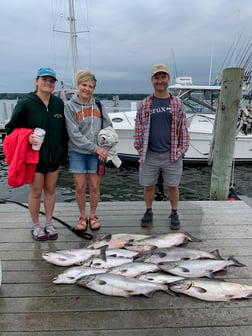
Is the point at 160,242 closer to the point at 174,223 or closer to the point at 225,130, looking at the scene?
the point at 174,223

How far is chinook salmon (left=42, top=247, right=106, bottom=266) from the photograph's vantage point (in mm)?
2562

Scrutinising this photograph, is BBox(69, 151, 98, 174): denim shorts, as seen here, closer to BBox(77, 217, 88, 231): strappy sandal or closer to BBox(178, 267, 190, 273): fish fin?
BBox(77, 217, 88, 231): strappy sandal

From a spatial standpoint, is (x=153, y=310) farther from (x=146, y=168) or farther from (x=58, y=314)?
(x=146, y=168)

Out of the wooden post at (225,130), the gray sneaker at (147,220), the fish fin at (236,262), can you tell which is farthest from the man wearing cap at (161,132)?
the wooden post at (225,130)

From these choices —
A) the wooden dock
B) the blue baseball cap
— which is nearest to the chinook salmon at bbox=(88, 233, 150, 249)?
the wooden dock

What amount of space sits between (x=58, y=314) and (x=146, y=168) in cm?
183

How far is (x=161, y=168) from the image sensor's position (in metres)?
3.28

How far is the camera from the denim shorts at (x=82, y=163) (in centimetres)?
306

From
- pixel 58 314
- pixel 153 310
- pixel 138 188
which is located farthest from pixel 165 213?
pixel 138 188

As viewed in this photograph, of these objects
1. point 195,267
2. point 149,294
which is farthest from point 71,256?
point 195,267

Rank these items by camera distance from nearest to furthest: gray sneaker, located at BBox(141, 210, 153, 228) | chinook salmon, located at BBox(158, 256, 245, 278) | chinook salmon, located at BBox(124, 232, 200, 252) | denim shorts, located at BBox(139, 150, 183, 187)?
chinook salmon, located at BBox(158, 256, 245, 278) < chinook salmon, located at BBox(124, 232, 200, 252) < denim shorts, located at BBox(139, 150, 183, 187) < gray sneaker, located at BBox(141, 210, 153, 228)

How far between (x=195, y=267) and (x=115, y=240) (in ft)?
2.95

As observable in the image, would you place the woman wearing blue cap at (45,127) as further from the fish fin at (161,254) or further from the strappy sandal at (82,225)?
the fish fin at (161,254)

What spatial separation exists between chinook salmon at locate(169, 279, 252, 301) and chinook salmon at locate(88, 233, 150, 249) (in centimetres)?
81
